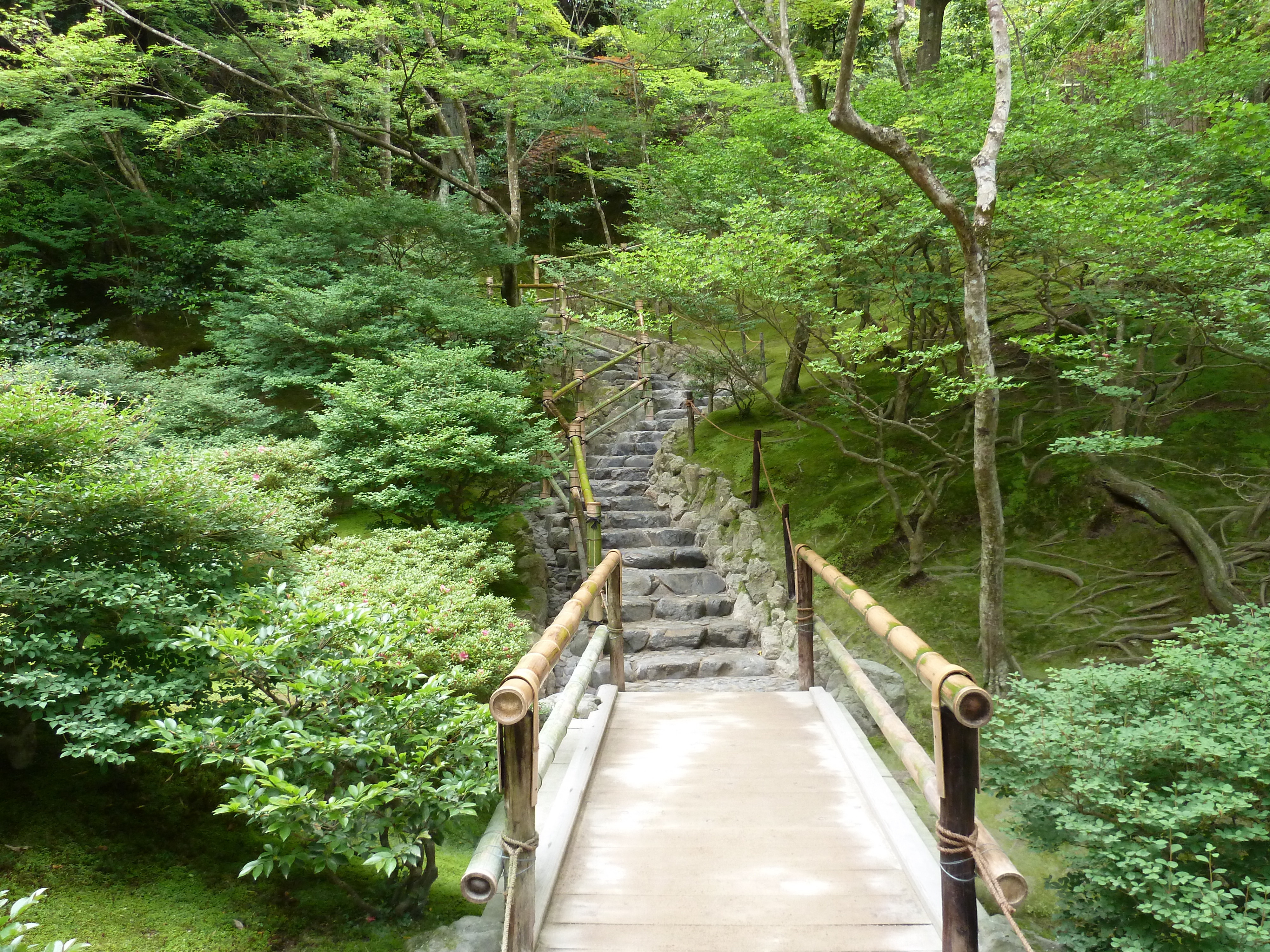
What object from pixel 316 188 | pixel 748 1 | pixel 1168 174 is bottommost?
pixel 1168 174

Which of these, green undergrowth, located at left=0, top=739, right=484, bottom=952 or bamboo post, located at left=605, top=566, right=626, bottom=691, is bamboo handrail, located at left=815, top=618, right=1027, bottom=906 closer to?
bamboo post, located at left=605, top=566, right=626, bottom=691

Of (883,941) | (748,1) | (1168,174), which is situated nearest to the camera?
(883,941)

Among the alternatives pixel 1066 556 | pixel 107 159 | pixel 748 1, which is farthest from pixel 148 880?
pixel 748 1

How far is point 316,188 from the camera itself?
35.8 feet

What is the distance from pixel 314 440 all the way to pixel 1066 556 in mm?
6716

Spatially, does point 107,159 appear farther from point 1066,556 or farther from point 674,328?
point 1066,556

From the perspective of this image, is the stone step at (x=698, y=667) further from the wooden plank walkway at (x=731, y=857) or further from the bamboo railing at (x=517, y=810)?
the bamboo railing at (x=517, y=810)

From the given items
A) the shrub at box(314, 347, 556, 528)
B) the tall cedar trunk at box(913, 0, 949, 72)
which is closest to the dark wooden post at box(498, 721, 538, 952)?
the shrub at box(314, 347, 556, 528)

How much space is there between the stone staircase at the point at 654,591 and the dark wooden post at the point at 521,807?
311 cm

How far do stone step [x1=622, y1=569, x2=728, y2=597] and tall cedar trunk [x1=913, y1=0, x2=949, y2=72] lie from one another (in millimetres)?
6083

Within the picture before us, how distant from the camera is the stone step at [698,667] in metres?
6.52

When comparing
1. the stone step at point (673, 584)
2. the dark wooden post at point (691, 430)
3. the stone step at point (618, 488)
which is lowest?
the stone step at point (673, 584)

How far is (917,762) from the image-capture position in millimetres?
→ 2451

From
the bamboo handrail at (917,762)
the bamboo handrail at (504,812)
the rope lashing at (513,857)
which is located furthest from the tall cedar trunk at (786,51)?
the rope lashing at (513,857)
